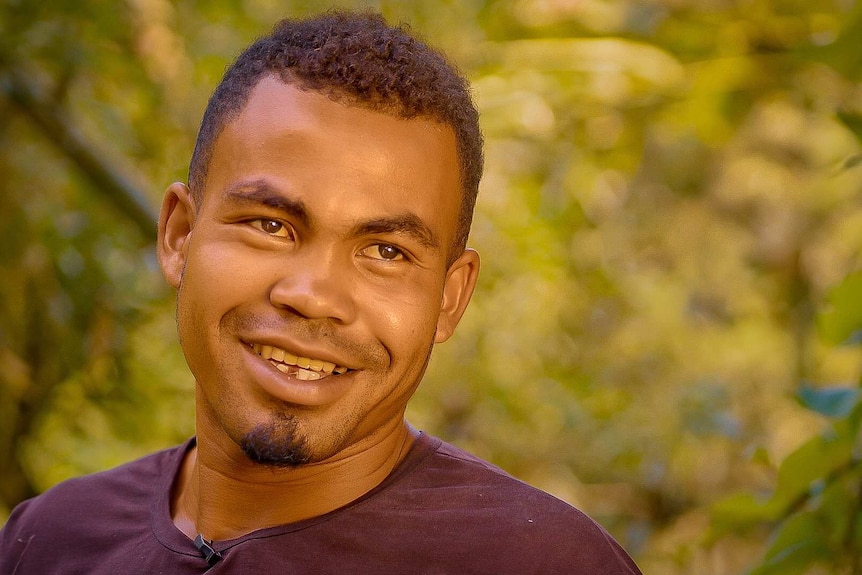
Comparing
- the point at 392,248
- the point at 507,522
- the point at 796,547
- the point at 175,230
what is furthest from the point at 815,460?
the point at 175,230

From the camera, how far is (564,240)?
19.1 ft

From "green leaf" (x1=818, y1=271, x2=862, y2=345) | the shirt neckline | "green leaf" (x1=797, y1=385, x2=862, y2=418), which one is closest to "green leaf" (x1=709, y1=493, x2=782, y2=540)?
"green leaf" (x1=797, y1=385, x2=862, y2=418)

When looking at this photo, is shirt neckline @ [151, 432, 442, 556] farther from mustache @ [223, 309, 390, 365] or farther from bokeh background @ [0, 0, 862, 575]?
bokeh background @ [0, 0, 862, 575]

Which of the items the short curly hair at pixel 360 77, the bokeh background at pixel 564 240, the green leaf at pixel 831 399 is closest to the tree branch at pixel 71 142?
the bokeh background at pixel 564 240

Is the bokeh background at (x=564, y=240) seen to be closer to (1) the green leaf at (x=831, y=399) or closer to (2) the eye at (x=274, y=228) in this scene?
(1) the green leaf at (x=831, y=399)

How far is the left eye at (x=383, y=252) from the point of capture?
1786 millimetres

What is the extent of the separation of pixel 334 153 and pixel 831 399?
96 cm

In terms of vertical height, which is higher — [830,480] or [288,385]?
[288,385]

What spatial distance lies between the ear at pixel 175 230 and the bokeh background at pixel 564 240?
141cm

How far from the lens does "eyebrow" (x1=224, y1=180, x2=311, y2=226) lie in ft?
5.66

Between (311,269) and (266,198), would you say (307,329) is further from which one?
(266,198)

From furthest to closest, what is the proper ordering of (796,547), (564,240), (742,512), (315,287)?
(564,240) → (742,512) → (796,547) → (315,287)

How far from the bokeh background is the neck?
113 cm

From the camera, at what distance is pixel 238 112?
1.85 metres
